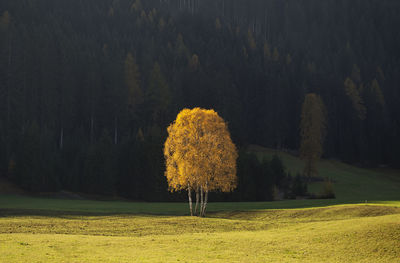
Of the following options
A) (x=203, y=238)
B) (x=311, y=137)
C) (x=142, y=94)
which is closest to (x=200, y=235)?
(x=203, y=238)

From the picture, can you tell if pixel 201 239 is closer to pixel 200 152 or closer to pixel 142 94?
pixel 200 152

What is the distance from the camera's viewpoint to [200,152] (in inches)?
1583

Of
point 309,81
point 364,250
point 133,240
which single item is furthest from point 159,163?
point 309,81

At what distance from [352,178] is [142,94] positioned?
5232 centimetres

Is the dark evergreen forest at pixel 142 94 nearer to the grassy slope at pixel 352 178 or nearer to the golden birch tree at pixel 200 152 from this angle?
the grassy slope at pixel 352 178

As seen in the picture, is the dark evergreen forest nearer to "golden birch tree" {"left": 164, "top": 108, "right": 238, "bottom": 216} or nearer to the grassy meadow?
"golden birch tree" {"left": 164, "top": 108, "right": 238, "bottom": 216}

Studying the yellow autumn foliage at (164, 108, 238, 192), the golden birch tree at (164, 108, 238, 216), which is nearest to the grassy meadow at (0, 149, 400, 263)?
the golden birch tree at (164, 108, 238, 216)

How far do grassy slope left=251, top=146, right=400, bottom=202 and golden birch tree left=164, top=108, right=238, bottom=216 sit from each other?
31.7 meters

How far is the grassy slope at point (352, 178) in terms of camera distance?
7279cm

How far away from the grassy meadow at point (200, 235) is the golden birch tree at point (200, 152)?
3.86 meters

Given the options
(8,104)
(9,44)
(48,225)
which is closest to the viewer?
(48,225)

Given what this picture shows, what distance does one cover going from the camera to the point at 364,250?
909 inches

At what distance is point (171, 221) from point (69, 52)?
76320mm

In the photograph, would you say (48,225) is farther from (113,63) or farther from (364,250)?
(113,63)
